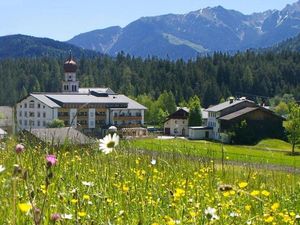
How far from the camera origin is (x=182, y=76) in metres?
134

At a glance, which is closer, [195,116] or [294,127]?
[294,127]

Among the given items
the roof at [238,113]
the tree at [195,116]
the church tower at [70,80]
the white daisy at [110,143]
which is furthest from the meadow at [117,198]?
the church tower at [70,80]

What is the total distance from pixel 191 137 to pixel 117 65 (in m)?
71.9

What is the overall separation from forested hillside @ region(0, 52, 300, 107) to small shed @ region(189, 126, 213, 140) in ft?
122

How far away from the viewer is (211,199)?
16.3ft

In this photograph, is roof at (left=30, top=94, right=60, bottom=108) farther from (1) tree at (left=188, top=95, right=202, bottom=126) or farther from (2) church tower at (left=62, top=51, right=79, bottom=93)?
(1) tree at (left=188, top=95, right=202, bottom=126)

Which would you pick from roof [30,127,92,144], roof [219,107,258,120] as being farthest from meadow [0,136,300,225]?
roof [219,107,258,120]

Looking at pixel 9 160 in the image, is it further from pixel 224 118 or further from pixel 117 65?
pixel 117 65

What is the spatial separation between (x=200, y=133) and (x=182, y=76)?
52187 mm

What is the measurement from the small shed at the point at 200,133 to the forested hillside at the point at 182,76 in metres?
37.2

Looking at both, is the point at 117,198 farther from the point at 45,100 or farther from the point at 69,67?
the point at 69,67

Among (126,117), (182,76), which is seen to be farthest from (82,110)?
(182,76)

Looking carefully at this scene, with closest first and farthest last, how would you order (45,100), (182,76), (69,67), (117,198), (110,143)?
(110,143) → (117,198) → (45,100) → (69,67) → (182,76)

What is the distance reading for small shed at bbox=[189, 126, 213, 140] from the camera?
82.7 metres
